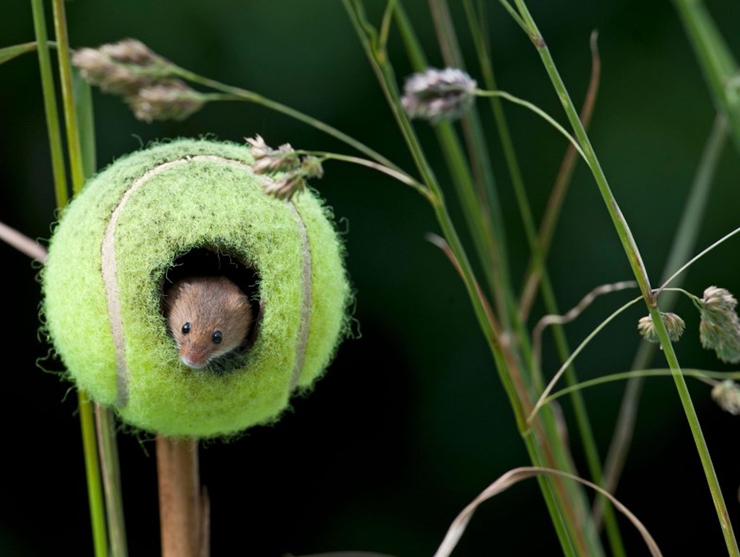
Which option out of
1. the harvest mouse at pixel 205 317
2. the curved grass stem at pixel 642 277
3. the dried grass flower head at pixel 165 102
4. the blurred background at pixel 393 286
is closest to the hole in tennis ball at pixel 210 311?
the harvest mouse at pixel 205 317

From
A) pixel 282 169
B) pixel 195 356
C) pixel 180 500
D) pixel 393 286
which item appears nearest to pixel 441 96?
pixel 282 169

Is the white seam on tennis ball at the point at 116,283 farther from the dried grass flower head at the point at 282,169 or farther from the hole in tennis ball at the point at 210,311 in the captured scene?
the dried grass flower head at the point at 282,169

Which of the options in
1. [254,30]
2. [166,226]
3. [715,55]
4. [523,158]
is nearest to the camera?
[715,55]

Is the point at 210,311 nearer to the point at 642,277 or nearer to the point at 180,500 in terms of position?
the point at 180,500

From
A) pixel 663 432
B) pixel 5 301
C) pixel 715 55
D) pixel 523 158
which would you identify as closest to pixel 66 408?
pixel 5 301

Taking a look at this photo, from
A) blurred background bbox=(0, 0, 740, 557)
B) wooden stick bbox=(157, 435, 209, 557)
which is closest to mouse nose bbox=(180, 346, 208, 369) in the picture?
wooden stick bbox=(157, 435, 209, 557)

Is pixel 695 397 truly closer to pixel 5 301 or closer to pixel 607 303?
pixel 607 303

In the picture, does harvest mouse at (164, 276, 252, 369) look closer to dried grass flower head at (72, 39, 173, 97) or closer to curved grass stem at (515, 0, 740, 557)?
dried grass flower head at (72, 39, 173, 97)
